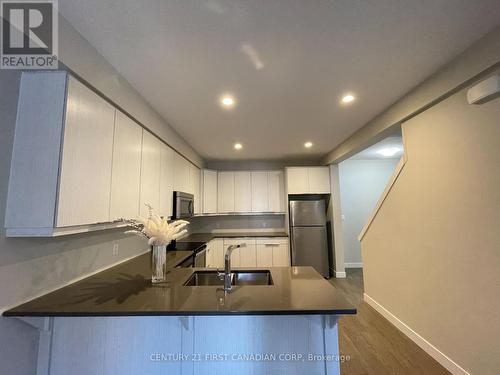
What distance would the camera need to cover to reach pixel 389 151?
453cm

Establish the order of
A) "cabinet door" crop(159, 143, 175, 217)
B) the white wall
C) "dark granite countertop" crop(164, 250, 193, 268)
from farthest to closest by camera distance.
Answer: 1. the white wall
2. "cabinet door" crop(159, 143, 175, 217)
3. "dark granite countertop" crop(164, 250, 193, 268)

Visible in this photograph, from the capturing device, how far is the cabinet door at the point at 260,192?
4.85 metres

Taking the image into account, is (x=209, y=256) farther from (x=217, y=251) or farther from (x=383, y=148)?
(x=383, y=148)

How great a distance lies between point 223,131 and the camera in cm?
321

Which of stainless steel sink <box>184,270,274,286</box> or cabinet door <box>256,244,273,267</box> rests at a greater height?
stainless steel sink <box>184,270,274,286</box>

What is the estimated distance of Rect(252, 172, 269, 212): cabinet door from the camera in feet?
15.9

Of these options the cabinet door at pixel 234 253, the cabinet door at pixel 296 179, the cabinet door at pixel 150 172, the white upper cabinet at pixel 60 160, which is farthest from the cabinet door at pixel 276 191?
the white upper cabinet at pixel 60 160

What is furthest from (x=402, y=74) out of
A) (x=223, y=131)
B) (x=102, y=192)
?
(x=102, y=192)

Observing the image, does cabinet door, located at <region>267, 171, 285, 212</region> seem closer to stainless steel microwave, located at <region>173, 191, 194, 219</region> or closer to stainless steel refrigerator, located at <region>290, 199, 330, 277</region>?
stainless steel refrigerator, located at <region>290, 199, 330, 277</region>

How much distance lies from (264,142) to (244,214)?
71.4 inches

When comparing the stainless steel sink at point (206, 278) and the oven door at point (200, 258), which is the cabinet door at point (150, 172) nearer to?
the stainless steel sink at point (206, 278)

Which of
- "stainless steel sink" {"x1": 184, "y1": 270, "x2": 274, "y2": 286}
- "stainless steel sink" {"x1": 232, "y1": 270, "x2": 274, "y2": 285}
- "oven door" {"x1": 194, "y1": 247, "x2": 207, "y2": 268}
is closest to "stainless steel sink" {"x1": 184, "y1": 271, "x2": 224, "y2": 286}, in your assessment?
"stainless steel sink" {"x1": 184, "y1": 270, "x2": 274, "y2": 286}

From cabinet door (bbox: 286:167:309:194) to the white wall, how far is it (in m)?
1.22

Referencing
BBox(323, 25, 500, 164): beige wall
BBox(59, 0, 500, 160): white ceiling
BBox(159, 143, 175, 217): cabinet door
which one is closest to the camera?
BBox(59, 0, 500, 160): white ceiling
